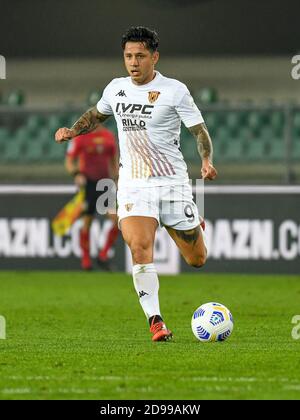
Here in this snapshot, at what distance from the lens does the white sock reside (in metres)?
9.51

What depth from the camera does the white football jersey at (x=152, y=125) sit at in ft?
31.6

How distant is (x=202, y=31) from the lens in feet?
69.2

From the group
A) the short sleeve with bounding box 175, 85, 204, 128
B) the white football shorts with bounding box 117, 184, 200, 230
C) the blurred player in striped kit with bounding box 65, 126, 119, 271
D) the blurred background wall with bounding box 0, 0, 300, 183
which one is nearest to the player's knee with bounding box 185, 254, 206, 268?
the white football shorts with bounding box 117, 184, 200, 230

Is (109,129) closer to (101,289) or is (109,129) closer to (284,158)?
(284,158)

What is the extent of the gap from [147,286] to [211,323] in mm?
535

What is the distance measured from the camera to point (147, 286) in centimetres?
952

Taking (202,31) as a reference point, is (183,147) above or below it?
below

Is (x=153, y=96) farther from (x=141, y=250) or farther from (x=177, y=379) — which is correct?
(x=177, y=379)

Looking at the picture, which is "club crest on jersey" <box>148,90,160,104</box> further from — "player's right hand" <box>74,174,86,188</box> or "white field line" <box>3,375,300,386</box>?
"player's right hand" <box>74,174,86,188</box>

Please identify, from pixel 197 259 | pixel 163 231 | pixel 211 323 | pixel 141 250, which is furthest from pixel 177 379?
pixel 163 231

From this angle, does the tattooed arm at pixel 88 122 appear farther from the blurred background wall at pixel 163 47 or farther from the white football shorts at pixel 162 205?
the blurred background wall at pixel 163 47

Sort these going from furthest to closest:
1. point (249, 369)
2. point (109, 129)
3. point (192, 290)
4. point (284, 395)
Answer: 1. point (109, 129)
2. point (192, 290)
3. point (249, 369)
4. point (284, 395)

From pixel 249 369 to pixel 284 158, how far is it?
10149 millimetres
